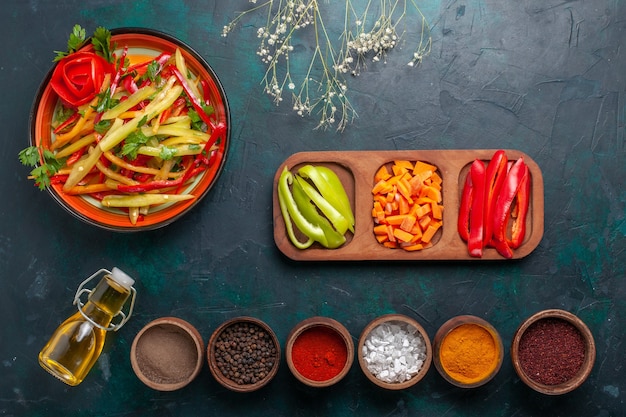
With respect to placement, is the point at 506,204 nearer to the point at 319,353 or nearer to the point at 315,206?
the point at 315,206

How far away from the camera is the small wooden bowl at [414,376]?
3027 mm

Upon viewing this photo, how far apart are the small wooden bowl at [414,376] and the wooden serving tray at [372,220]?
0.97 ft

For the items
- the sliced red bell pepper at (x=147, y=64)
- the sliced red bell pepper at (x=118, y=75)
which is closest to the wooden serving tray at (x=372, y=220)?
the sliced red bell pepper at (x=147, y=64)

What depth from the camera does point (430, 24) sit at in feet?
10.8

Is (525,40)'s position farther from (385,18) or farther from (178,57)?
(178,57)

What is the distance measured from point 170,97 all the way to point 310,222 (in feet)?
2.79

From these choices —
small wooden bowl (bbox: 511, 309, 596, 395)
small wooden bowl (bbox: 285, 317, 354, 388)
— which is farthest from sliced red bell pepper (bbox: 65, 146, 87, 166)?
small wooden bowl (bbox: 511, 309, 596, 395)

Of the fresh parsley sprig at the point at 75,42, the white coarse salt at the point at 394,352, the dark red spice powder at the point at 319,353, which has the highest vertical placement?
the fresh parsley sprig at the point at 75,42

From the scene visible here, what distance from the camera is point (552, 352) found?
3.10 metres

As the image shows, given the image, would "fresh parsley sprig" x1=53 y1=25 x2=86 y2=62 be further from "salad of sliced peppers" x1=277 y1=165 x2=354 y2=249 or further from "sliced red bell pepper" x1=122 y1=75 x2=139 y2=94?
"salad of sliced peppers" x1=277 y1=165 x2=354 y2=249

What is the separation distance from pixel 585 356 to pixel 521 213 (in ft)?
2.32

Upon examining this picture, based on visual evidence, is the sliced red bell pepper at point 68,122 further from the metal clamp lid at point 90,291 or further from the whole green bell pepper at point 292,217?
the whole green bell pepper at point 292,217

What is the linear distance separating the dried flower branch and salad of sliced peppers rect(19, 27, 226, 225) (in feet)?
1.36

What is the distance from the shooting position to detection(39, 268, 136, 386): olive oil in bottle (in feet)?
10.0
